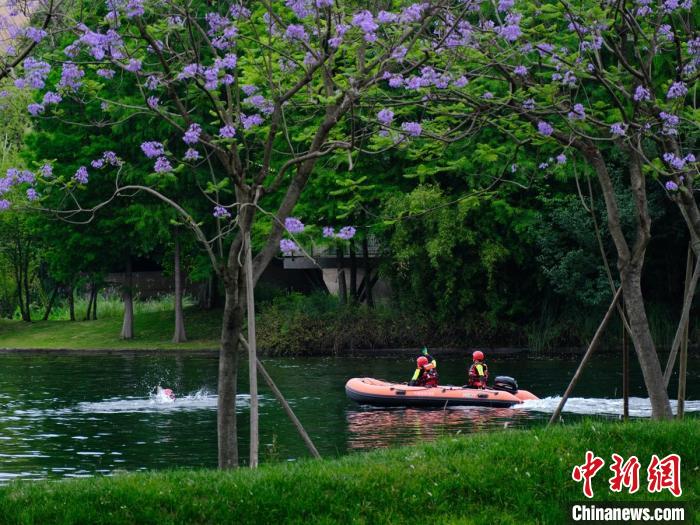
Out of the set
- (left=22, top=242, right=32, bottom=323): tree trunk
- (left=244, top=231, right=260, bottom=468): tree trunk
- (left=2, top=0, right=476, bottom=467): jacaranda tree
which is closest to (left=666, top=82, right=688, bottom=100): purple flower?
(left=2, top=0, right=476, bottom=467): jacaranda tree

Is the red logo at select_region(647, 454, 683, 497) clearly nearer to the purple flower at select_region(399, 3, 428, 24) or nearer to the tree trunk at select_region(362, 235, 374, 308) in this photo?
the purple flower at select_region(399, 3, 428, 24)

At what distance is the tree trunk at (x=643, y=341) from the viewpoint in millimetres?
13812

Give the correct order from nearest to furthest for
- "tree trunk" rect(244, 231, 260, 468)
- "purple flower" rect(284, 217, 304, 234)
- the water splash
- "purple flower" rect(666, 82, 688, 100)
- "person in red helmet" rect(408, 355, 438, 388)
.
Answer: "purple flower" rect(284, 217, 304, 234), "tree trunk" rect(244, 231, 260, 468), "purple flower" rect(666, 82, 688, 100), the water splash, "person in red helmet" rect(408, 355, 438, 388)

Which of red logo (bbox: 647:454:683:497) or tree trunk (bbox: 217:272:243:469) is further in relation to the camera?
tree trunk (bbox: 217:272:243:469)

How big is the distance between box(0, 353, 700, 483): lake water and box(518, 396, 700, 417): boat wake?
0.04m

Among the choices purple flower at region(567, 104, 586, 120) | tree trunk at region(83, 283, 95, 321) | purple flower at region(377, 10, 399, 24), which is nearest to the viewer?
purple flower at region(377, 10, 399, 24)

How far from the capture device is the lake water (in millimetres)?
20672

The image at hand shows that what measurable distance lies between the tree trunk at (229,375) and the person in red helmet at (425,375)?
16.6 metres

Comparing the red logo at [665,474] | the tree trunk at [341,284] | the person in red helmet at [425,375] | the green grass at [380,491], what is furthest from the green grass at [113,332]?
the red logo at [665,474]

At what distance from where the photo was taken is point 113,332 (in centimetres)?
5100

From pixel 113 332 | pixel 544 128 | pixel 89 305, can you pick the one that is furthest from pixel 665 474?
pixel 89 305

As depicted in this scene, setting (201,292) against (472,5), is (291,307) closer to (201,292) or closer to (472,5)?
(201,292)

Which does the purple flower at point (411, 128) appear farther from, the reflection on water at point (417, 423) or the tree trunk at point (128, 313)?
the tree trunk at point (128, 313)

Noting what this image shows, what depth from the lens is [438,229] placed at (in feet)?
133
